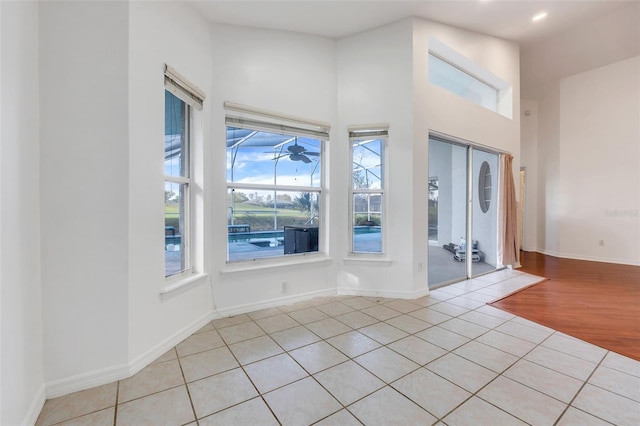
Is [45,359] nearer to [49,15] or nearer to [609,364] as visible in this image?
[49,15]

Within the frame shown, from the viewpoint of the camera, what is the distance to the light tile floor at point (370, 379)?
150 centimetres

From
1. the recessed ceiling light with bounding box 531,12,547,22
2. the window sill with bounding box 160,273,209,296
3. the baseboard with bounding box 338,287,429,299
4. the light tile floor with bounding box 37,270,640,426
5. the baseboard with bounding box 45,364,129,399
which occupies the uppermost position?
the recessed ceiling light with bounding box 531,12,547,22

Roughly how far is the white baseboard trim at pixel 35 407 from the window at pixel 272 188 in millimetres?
1585

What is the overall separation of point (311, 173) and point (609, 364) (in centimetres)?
312

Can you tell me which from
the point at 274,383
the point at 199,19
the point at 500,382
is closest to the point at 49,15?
the point at 199,19

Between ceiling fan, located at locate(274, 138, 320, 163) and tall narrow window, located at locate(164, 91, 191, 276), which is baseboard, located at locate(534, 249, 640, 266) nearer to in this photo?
ceiling fan, located at locate(274, 138, 320, 163)

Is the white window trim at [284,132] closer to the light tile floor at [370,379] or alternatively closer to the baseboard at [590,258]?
the light tile floor at [370,379]

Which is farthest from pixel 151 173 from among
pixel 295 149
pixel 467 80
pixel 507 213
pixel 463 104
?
pixel 507 213

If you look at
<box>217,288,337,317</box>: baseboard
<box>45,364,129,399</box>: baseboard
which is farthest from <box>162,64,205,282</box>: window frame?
<box>45,364,129,399</box>: baseboard

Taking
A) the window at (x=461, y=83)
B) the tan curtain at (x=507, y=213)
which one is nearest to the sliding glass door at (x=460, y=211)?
the tan curtain at (x=507, y=213)

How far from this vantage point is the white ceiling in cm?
287

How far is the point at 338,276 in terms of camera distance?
3574 mm

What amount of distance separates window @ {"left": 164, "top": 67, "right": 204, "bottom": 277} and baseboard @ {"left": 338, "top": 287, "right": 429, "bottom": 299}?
1921 millimetres

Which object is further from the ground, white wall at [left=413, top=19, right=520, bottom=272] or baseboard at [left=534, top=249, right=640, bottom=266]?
white wall at [left=413, top=19, right=520, bottom=272]
